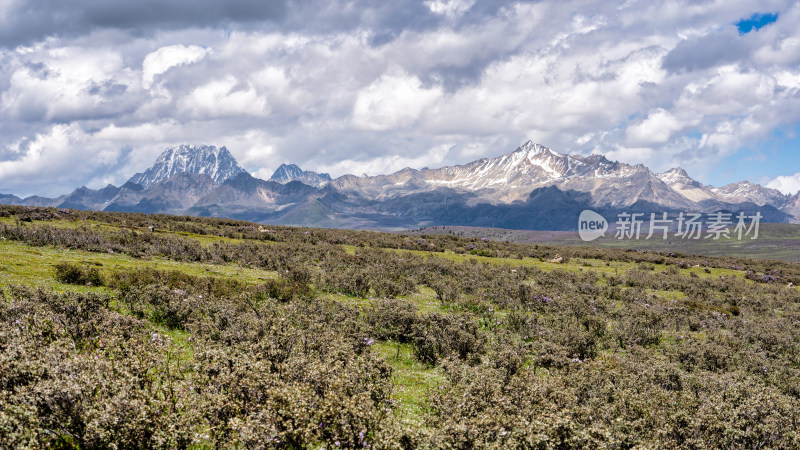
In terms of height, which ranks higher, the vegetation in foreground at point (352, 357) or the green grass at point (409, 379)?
the vegetation in foreground at point (352, 357)

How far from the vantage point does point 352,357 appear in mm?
14062

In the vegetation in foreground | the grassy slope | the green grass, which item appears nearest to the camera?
the vegetation in foreground

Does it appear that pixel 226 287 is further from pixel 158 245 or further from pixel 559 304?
pixel 559 304

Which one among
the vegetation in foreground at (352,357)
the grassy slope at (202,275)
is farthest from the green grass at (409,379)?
the vegetation in foreground at (352,357)

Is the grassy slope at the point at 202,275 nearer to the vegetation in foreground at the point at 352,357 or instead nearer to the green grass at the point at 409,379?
the green grass at the point at 409,379

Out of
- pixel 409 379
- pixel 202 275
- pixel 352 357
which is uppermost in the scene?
pixel 202 275

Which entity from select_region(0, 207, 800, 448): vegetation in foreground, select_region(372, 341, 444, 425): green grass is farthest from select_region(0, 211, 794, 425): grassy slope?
select_region(0, 207, 800, 448): vegetation in foreground

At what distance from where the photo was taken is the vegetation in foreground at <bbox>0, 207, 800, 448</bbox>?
887 centimetres

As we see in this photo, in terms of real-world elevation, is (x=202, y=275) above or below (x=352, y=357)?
above

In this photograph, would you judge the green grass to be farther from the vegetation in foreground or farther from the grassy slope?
the vegetation in foreground

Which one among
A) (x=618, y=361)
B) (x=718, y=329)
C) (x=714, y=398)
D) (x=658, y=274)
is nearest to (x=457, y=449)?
(x=714, y=398)

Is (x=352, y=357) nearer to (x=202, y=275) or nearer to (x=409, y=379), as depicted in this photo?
(x=409, y=379)

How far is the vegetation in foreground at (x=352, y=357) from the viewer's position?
8867 mm

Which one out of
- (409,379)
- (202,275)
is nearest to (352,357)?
(409,379)
